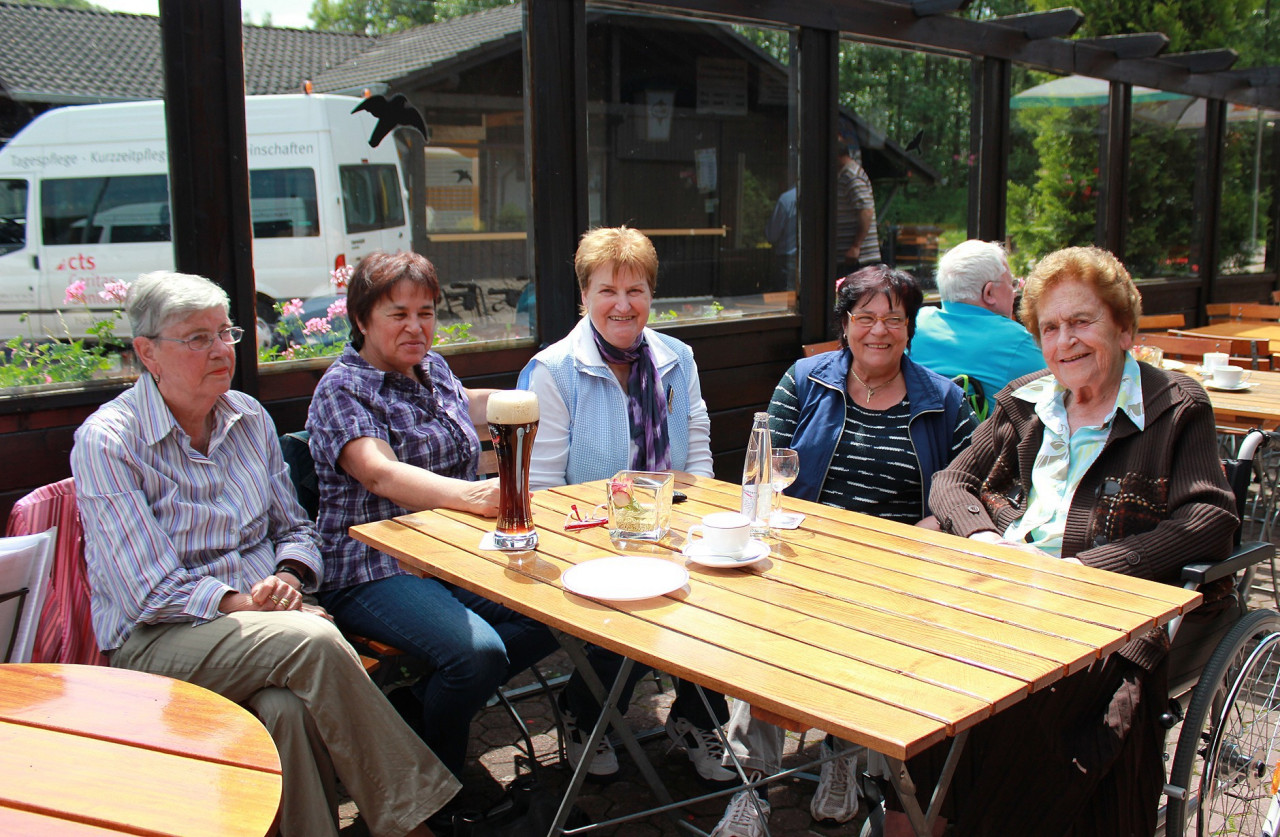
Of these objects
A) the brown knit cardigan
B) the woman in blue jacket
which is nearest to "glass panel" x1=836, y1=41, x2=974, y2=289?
the woman in blue jacket

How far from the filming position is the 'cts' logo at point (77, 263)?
121 inches

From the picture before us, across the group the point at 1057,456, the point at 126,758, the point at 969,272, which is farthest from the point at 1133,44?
the point at 126,758

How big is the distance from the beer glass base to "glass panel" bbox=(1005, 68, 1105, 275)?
5288 millimetres

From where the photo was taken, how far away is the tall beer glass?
86.0 inches

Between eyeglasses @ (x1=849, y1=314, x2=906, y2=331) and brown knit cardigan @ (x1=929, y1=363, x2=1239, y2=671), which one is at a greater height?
eyeglasses @ (x1=849, y1=314, x2=906, y2=331)

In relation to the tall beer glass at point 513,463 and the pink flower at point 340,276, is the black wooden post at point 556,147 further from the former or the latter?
the tall beer glass at point 513,463

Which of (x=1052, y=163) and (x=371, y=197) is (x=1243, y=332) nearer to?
(x=1052, y=163)

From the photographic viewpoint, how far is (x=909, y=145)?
5918 mm

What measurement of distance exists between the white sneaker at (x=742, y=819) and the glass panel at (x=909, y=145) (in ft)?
11.6

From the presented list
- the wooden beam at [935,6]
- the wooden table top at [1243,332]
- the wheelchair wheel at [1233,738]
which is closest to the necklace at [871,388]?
the wheelchair wheel at [1233,738]

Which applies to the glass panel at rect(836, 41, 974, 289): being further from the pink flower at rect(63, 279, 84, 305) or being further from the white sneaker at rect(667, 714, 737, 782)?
the pink flower at rect(63, 279, 84, 305)

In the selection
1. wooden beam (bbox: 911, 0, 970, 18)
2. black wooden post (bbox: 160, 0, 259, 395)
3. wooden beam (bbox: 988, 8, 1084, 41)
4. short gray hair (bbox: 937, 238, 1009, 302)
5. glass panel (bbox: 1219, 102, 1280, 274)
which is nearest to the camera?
black wooden post (bbox: 160, 0, 259, 395)

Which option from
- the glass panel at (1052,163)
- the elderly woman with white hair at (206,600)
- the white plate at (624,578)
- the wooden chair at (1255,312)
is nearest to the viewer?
the white plate at (624,578)

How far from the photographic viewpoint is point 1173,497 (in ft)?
7.31
